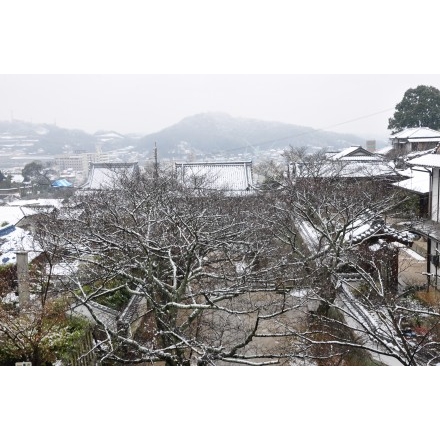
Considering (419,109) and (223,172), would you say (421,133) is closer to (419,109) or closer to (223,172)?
(419,109)

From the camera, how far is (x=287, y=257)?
715cm

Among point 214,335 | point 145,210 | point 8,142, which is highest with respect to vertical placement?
point 8,142

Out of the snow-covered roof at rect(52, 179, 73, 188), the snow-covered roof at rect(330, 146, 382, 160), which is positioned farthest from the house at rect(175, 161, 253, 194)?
the snow-covered roof at rect(52, 179, 73, 188)

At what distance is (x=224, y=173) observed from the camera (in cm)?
1466

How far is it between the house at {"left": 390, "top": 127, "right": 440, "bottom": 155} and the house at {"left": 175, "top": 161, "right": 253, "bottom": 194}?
6.66 m

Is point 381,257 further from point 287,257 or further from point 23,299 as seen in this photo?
point 23,299

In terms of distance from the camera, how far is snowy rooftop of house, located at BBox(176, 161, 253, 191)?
45.9 ft

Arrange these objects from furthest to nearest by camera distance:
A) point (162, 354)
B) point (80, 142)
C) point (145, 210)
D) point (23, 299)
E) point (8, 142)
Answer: point (80, 142)
point (8, 142)
point (145, 210)
point (23, 299)
point (162, 354)

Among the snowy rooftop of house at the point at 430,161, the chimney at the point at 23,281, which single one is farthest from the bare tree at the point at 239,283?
the snowy rooftop of house at the point at 430,161

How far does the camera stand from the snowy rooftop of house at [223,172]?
551 inches

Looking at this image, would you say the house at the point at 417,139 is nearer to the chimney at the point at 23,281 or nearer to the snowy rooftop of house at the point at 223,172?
the snowy rooftop of house at the point at 223,172

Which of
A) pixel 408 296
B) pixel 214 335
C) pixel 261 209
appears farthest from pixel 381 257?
pixel 261 209

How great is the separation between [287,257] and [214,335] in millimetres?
2405

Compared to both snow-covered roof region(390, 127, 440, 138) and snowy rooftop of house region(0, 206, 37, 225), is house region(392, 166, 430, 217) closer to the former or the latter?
snow-covered roof region(390, 127, 440, 138)
